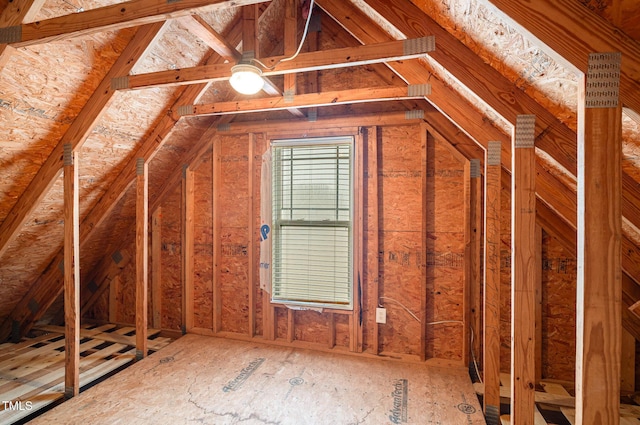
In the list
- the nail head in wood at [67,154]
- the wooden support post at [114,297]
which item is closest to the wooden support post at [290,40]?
the nail head in wood at [67,154]

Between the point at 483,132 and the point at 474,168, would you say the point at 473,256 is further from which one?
the point at 483,132

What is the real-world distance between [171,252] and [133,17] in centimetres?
287

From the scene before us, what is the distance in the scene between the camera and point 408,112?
295 centimetres

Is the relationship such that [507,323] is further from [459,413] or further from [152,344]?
[152,344]

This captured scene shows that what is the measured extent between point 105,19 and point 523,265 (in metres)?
2.31

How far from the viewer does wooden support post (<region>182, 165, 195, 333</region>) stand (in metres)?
3.65

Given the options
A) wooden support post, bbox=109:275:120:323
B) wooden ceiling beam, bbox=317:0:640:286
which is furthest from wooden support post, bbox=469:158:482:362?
wooden support post, bbox=109:275:120:323

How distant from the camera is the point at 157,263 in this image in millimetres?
3797

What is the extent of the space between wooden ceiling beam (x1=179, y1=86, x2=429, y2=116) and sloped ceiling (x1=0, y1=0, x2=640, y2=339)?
96mm

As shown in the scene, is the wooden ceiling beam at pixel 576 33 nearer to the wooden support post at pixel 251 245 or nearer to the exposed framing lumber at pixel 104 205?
the exposed framing lumber at pixel 104 205

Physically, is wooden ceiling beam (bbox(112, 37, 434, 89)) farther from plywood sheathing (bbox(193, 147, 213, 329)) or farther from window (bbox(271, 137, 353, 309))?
plywood sheathing (bbox(193, 147, 213, 329))

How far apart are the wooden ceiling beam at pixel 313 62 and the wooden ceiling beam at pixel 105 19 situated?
1.86ft

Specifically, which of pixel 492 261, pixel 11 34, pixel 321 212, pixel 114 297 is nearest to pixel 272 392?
pixel 321 212

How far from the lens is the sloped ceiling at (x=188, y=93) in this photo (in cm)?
133
